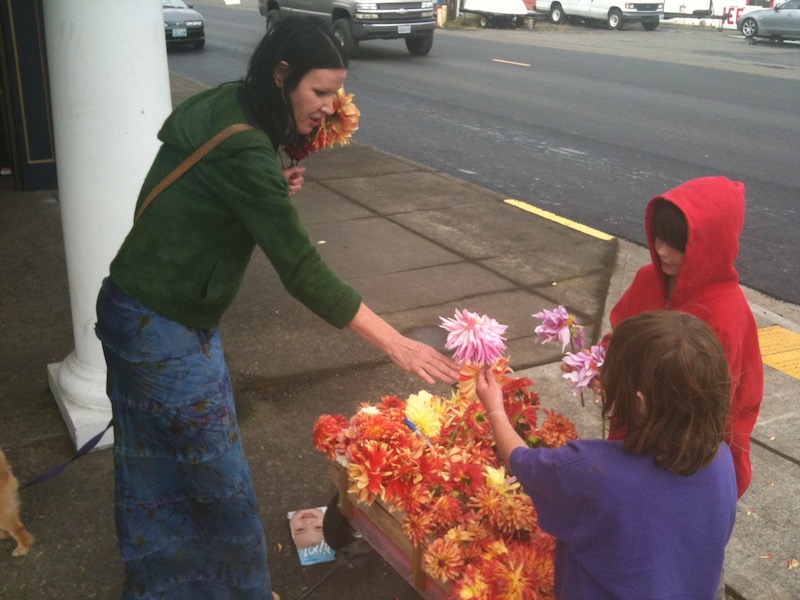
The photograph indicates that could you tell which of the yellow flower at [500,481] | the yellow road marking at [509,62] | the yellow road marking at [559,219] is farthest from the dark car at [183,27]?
the yellow flower at [500,481]

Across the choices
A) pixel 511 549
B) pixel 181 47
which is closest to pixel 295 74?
pixel 511 549

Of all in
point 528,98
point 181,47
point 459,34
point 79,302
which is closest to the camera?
point 79,302

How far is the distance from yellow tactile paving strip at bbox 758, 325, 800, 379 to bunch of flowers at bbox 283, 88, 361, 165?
3345mm

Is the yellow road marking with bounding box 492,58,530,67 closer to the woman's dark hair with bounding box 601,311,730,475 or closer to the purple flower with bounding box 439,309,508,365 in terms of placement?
the purple flower with bounding box 439,309,508,365

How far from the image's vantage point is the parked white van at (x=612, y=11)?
30641 millimetres

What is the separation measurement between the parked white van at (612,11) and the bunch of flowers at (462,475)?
3037 cm

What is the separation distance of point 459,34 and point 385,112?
14.6 meters

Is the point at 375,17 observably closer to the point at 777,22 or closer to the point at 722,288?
the point at 777,22

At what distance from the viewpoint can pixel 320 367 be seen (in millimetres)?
4801

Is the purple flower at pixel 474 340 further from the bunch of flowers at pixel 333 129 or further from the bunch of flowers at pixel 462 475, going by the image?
the bunch of flowers at pixel 333 129

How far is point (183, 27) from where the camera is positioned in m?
19.4

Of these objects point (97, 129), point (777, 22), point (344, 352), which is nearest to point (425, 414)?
point (97, 129)

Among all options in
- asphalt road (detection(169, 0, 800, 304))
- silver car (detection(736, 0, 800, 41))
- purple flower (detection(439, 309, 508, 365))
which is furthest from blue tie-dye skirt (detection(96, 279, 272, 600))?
silver car (detection(736, 0, 800, 41))

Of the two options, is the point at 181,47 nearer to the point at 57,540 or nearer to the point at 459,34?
the point at 459,34
